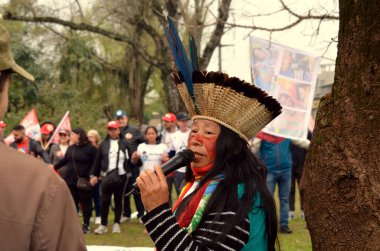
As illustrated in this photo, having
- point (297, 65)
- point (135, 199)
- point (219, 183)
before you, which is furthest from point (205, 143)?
point (135, 199)

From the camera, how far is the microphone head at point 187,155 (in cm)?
267

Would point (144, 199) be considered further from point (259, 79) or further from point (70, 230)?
point (259, 79)

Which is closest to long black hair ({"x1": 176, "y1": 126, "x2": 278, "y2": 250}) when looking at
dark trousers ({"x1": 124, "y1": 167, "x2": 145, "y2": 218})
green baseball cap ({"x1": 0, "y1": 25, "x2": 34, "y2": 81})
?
green baseball cap ({"x1": 0, "y1": 25, "x2": 34, "y2": 81})

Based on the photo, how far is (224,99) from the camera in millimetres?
2740

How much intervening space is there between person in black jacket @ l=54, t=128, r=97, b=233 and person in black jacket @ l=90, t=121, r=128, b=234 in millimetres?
224

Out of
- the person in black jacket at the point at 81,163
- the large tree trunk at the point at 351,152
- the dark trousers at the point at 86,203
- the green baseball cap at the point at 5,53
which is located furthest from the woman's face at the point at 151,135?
the green baseball cap at the point at 5,53

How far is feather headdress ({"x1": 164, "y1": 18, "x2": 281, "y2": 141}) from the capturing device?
272 cm

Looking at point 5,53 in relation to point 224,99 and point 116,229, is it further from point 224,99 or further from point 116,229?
point 116,229

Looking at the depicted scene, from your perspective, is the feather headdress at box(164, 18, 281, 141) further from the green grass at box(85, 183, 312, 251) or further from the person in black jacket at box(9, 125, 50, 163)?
the person in black jacket at box(9, 125, 50, 163)

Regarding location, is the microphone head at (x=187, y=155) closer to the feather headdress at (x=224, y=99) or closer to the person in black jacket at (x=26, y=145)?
the feather headdress at (x=224, y=99)

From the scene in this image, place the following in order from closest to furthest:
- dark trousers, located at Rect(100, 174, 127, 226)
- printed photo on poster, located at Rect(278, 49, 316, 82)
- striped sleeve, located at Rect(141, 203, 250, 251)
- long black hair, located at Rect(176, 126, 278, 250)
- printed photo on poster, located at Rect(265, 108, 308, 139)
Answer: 1. striped sleeve, located at Rect(141, 203, 250, 251)
2. long black hair, located at Rect(176, 126, 278, 250)
3. printed photo on poster, located at Rect(265, 108, 308, 139)
4. printed photo on poster, located at Rect(278, 49, 316, 82)
5. dark trousers, located at Rect(100, 174, 127, 226)

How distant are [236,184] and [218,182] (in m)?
0.08

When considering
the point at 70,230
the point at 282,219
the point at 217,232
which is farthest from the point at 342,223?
the point at 282,219

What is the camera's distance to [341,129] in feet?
8.80
